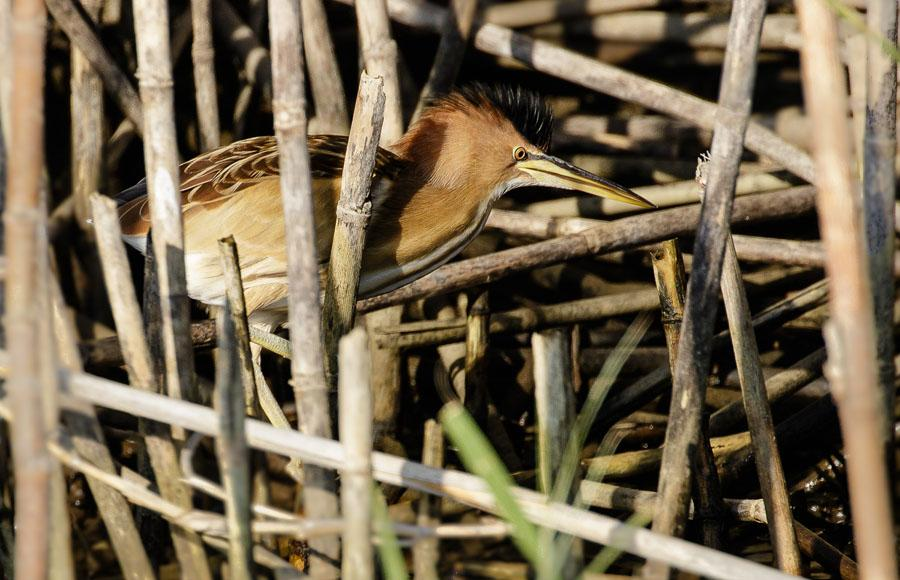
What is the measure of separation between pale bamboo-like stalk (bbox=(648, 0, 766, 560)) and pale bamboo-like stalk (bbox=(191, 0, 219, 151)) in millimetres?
1724

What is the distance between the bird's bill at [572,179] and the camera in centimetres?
285

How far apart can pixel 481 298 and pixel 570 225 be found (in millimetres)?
360

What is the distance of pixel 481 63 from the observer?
12.6 feet

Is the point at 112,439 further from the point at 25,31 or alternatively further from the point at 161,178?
the point at 25,31

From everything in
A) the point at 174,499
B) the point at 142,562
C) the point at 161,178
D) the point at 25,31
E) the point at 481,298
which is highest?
the point at 25,31

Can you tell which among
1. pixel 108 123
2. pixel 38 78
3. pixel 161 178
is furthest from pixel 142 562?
pixel 108 123

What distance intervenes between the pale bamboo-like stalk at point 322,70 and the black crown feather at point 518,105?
16.9 inches

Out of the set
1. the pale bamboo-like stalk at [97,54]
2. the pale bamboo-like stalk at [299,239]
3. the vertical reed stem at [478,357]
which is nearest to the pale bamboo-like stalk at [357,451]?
the pale bamboo-like stalk at [299,239]

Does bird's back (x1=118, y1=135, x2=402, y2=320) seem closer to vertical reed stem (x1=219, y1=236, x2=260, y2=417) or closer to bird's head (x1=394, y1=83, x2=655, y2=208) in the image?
bird's head (x1=394, y1=83, x2=655, y2=208)

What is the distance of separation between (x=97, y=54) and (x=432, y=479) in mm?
1948

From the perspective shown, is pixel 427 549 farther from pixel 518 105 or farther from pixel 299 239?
pixel 518 105

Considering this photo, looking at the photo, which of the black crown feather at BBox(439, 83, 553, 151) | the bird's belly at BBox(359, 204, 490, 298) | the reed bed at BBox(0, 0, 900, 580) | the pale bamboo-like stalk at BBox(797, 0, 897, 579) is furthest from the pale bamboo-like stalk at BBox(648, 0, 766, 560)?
the black crown feather at BBox(439, 83, 553, 151)

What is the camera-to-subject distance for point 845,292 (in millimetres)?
986

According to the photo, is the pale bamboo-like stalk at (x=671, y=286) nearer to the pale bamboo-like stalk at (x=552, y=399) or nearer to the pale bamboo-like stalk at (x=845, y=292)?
the pale bamboo-like stalk at (x=552, y=399)
